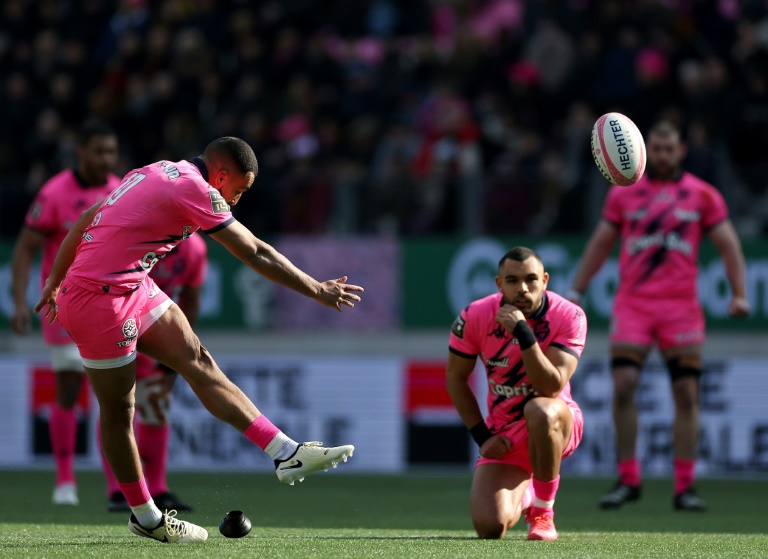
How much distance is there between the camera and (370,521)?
8.48 m

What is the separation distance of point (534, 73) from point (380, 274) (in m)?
3.18

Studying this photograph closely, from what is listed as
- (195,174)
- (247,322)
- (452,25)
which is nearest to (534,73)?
(452,25)

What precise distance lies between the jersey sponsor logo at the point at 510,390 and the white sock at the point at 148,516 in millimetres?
2033

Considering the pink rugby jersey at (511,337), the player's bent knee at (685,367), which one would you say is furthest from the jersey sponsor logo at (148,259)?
the player's bent knee at (685,367)

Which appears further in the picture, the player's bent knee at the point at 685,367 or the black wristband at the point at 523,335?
the player's bent knee at the point at 685,367

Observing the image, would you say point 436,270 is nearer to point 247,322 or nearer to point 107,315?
point 247,322

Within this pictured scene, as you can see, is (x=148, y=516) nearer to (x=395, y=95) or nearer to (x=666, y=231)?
(x=666, y=231)

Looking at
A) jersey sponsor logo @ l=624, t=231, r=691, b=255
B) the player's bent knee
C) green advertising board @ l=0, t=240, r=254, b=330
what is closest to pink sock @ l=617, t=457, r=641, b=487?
the player's bent knee

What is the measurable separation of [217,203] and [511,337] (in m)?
1.93

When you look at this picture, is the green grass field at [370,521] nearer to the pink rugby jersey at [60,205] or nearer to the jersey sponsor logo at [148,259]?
the jersey sponsor logo at [148,259]

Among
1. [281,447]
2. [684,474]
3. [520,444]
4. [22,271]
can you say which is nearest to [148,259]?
[281,447]

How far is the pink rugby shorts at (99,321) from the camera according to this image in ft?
21.0

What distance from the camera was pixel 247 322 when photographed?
1463 cm

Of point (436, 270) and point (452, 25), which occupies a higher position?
point (452, 25)
